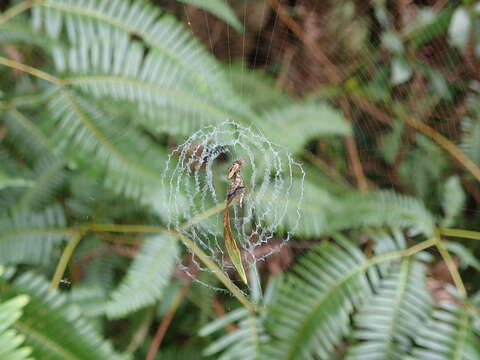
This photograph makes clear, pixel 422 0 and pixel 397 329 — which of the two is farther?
pixel 422 0

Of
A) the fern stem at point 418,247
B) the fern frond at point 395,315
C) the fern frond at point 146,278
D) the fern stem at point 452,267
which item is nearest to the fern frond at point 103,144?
the fern frond at point 146,278

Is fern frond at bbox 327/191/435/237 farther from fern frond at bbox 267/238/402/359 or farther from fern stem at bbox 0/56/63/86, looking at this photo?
fern stem at bbox 0/56/63/86

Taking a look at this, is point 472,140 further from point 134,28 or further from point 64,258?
point 64,258

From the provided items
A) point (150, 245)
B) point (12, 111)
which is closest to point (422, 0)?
point (150, 245)

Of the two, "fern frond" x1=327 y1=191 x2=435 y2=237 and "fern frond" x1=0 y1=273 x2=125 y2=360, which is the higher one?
"fern frond" x1=327 y1=191 x2=435 y2=237

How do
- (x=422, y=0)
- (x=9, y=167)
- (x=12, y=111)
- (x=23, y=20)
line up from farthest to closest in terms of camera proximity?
(x=422, y=0) < (x=9, y=167) < (x=12, y=111) < (x=23, y=20)

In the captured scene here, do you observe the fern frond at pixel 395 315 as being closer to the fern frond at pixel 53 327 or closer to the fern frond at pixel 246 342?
the fern frond at pixel 246 342

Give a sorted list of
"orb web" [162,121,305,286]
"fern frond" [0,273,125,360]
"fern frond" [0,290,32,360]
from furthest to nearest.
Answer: "orb web" [162,121,305,286], "fern frond" [0,273,125,360], "fern frond" [0,290,32,360]

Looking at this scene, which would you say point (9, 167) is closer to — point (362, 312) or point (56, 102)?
point (56, 102)

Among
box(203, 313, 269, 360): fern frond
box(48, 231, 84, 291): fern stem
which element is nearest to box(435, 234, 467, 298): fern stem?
box(203, 313, 269, 360): fern frond
